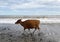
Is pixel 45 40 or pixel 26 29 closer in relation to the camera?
pixel 45 40

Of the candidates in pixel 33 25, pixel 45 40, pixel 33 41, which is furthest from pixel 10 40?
pixel 33 25

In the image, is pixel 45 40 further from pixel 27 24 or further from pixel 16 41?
pixel 27 24

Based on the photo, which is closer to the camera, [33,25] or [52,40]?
[52,40]

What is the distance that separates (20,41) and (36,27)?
133 inches

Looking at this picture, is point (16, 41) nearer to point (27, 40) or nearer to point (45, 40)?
point (27, 40)

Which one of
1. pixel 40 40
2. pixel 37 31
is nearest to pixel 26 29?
pixel 37 31

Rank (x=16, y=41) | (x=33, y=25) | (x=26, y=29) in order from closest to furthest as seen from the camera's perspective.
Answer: (x=16, y=41) < (x=33, y=25) < (x=26, y=29)

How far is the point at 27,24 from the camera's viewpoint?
41.1 feet

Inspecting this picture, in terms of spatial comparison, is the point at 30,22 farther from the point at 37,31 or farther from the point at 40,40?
the point at 40,40

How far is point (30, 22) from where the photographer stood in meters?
12.5

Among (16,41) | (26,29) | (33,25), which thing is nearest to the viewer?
(16,41)

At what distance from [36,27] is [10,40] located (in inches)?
134

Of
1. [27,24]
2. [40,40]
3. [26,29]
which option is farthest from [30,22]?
[40,40]

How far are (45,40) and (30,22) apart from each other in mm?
2836
